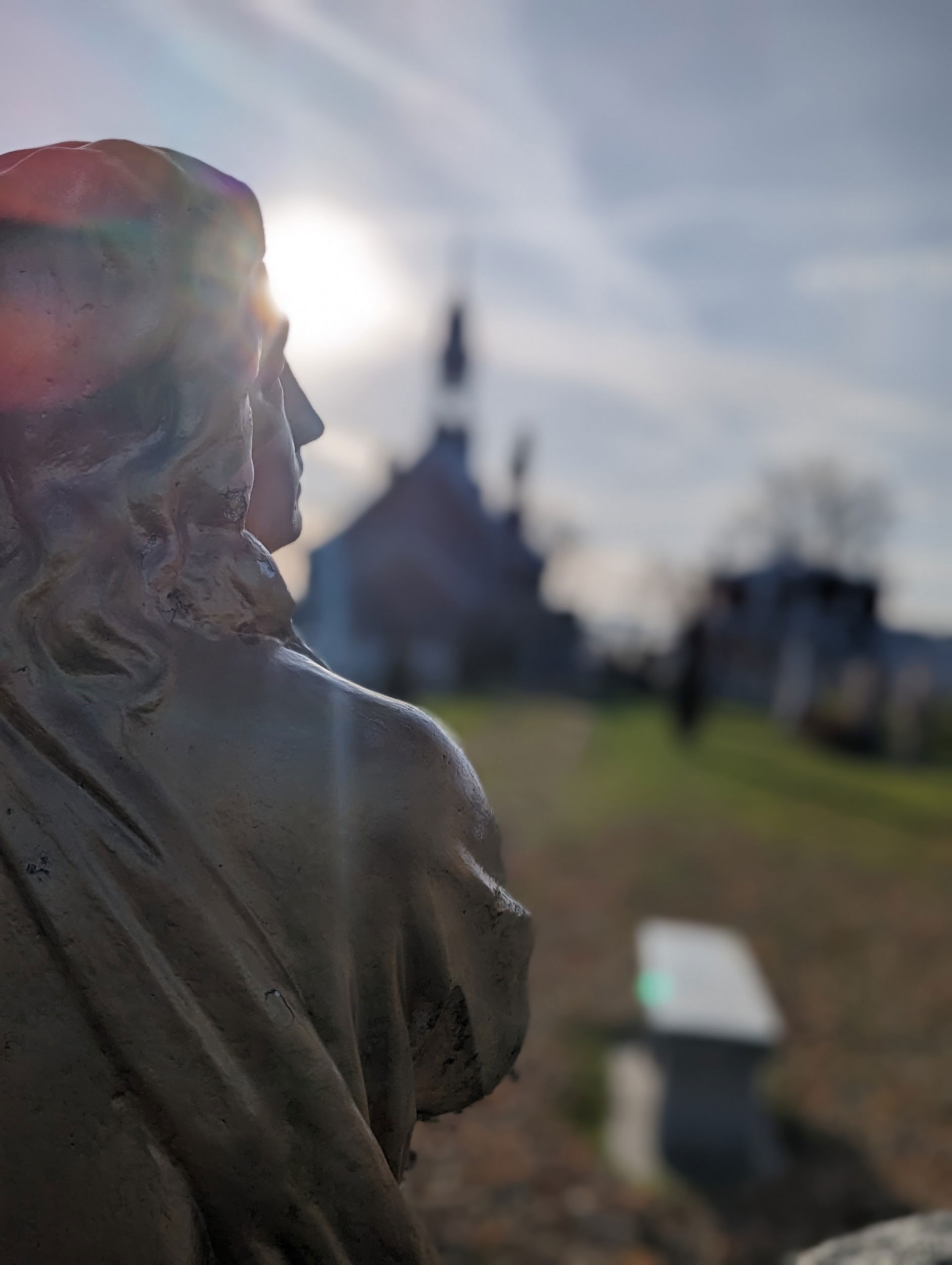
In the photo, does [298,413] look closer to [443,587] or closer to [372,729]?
[372,729]

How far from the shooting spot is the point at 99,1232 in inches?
51.6

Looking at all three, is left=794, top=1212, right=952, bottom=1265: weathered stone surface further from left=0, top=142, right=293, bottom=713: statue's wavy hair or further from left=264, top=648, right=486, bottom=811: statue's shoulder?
left=0, top=142, right=293, bottom=713: statue's wavy hair

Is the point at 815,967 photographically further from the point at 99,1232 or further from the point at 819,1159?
the point at 99,1232

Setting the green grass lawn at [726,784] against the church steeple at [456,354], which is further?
the church steeple at [456,354]

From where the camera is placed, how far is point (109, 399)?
1433 mm

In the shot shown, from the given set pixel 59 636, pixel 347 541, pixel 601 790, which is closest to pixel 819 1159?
pixel 59 636

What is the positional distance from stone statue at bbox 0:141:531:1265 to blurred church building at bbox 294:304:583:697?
2753 centimetres

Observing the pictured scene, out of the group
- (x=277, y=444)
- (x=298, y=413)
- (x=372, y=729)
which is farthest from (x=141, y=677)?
(x=298, y=413)

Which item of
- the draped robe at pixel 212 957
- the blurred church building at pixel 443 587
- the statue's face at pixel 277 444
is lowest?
the blurred church building at pixel 443 587

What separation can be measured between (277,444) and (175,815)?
68 cm

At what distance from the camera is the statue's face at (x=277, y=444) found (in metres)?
1.68

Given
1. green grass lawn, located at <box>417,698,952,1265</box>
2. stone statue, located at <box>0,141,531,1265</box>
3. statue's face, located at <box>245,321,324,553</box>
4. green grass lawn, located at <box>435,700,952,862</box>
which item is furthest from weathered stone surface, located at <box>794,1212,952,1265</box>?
green grass lawn, located at <box>435,700,952,862</box>

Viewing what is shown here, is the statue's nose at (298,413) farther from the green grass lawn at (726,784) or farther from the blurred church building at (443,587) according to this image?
the blurred church building at (443,587)

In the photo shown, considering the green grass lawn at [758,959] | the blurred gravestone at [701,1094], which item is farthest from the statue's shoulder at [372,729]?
the blurred gravestone at [701,1094]
